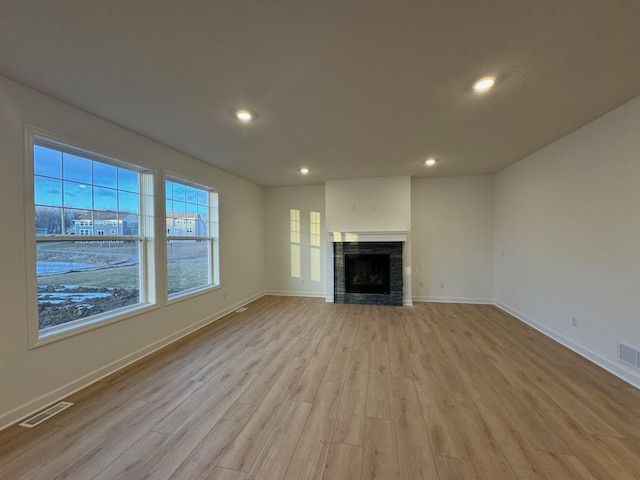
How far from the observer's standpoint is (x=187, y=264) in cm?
389

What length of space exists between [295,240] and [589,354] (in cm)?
496

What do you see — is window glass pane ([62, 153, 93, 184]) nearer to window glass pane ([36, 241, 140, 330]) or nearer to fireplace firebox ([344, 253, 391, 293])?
window glass pane ([36, 241, 140, 330])

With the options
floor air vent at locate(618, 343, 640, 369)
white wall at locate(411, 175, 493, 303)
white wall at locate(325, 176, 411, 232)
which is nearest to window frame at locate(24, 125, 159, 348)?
white wall at locate(325, 176, 411, 232)

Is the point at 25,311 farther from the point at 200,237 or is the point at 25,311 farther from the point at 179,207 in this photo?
the point at 200,237

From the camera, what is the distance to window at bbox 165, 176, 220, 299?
3.55 metres

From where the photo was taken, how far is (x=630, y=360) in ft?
7.62

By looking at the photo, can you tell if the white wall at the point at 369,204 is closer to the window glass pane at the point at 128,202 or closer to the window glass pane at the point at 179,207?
the window glass pane at the point at 179,207

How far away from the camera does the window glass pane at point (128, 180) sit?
287 centimetres

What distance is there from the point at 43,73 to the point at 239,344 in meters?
3.07

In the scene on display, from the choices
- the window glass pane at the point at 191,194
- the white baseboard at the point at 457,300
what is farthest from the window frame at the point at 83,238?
the white baseboard at the point at 457,300

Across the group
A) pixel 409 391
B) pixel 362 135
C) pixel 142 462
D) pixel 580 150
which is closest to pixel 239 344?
pixel 142 462

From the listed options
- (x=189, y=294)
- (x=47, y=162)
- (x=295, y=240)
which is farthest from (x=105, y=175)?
(x=295, y=240)

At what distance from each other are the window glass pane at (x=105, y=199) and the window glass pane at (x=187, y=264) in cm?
85

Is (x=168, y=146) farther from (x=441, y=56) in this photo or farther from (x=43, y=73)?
(x=441, y=56)
